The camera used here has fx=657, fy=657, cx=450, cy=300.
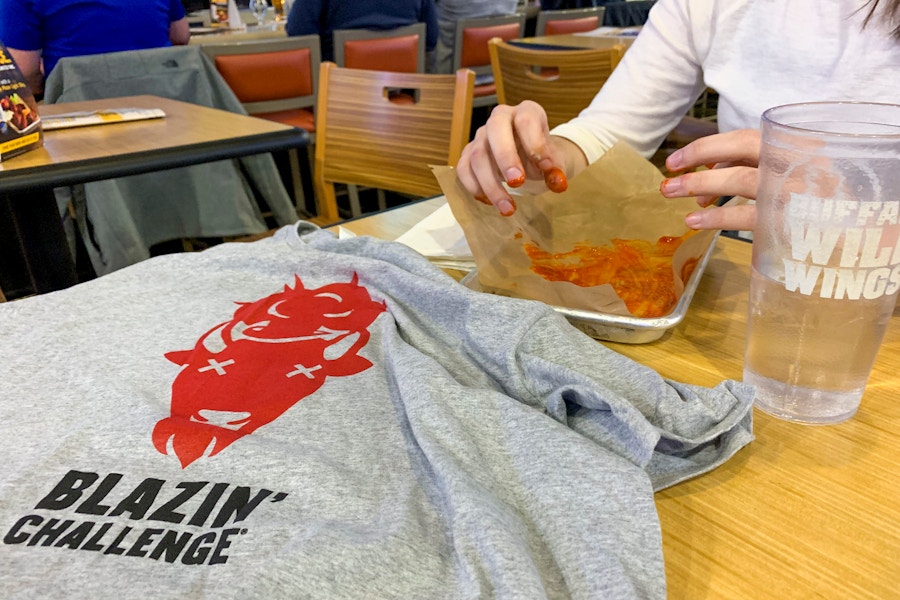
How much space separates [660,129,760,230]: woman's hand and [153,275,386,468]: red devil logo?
11.7 inches

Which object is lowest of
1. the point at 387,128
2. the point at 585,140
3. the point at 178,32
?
the point at 387,128

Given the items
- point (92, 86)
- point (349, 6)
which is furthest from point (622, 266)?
point (349, 6)

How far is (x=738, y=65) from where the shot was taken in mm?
924

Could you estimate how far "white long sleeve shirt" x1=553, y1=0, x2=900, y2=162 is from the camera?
0.82 m

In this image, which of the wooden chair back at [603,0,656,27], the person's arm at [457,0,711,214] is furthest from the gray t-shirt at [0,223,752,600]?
the wooden chair back at [603,0,656,27]

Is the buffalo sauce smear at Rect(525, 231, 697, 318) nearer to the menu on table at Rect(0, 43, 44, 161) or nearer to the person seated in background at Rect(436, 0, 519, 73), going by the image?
the menu on table at Rect(0, 43, 44, 161)

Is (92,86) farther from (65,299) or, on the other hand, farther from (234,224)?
(65,299)

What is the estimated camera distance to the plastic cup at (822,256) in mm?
392

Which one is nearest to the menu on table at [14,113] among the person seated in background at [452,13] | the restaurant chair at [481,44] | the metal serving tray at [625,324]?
the metal serving tray at [625,324]

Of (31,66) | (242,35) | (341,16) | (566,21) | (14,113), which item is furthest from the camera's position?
(566,21)

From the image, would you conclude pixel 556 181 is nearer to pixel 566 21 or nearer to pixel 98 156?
pixel 98 156

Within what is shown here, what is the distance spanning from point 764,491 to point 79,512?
1.38 feet

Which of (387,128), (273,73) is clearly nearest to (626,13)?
(273,73)

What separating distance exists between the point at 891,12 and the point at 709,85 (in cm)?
24
